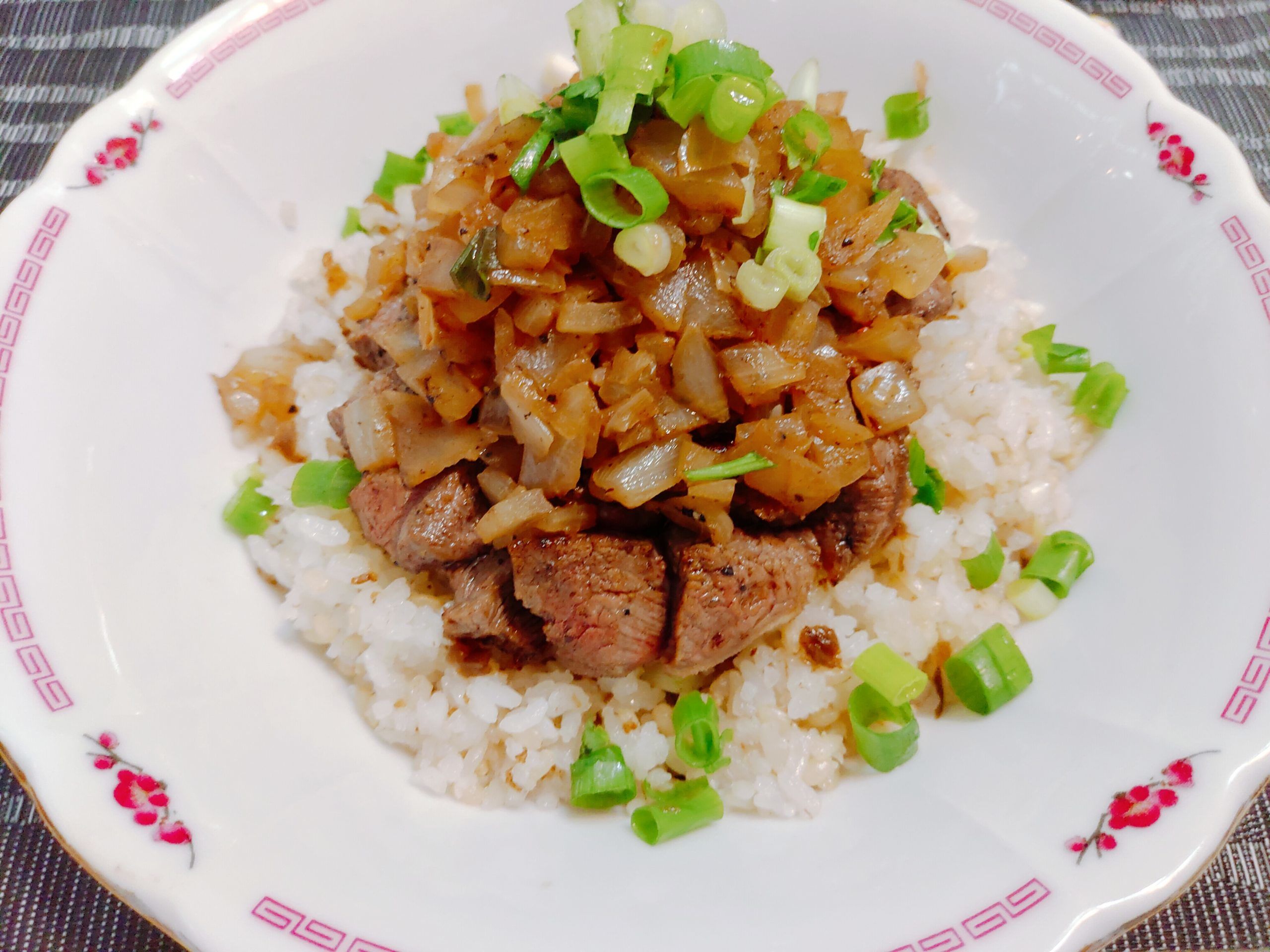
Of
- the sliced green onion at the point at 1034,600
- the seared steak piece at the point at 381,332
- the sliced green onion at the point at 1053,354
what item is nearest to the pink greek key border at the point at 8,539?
the seared steak piece at the point at 381,332

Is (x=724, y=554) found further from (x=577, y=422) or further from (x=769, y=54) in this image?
(x=769, y=54)

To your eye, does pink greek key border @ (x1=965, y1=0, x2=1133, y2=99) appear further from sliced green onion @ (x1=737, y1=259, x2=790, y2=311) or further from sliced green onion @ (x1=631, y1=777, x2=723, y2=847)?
sliced green onion @ (x1=631, y1=777, x2=723, y2=847)

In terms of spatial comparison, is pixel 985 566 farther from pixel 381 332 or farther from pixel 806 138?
pixel 381 332

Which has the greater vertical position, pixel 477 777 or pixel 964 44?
pixel 964 44

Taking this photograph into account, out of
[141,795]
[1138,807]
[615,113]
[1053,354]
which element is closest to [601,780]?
[141,795]

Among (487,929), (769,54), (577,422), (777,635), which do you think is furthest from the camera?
(769,54)

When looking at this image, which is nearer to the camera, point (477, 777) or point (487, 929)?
point (487, 929)

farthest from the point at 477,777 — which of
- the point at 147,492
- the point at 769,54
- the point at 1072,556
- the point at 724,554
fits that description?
the point at 769,54
